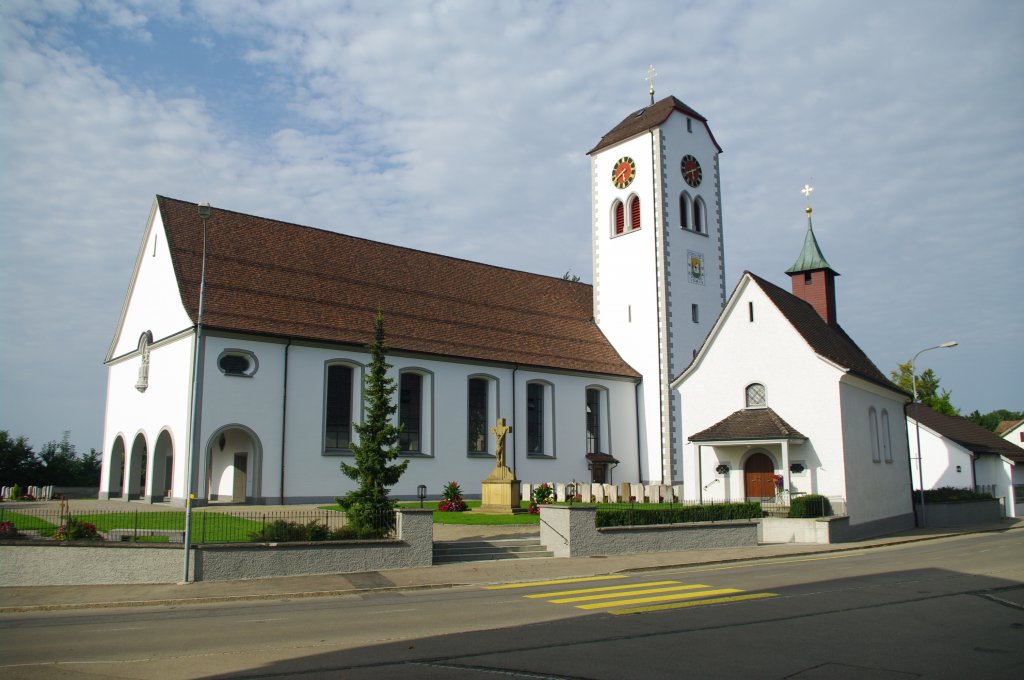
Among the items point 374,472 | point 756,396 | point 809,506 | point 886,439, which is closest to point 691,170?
point 756,396

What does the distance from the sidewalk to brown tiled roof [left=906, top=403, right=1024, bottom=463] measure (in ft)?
91.5

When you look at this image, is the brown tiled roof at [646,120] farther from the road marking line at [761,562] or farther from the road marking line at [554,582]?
the road marking line at [554,582]

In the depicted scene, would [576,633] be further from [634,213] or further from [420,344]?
[634,213]

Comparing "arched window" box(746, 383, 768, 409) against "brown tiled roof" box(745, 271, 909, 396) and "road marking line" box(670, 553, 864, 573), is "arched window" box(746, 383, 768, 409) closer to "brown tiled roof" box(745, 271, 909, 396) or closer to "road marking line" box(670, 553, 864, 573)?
"brown tiled roof" box(745, 271, 909, 396)

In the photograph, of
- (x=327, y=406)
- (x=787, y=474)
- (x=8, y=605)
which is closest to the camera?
(x=8, y=605)

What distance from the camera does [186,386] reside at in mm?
29078

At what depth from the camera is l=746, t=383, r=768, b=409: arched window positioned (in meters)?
32.3

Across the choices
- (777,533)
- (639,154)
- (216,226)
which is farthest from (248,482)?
(639,154)

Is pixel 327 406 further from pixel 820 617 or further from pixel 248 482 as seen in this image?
pixel 820 617

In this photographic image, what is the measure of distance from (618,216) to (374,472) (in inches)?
1123

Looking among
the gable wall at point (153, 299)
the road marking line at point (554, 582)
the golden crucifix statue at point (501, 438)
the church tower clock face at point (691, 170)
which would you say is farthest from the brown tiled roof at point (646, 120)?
the road marking line at point (554, 582)

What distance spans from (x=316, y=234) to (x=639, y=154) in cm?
1833

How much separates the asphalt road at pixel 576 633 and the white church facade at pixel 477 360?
1258 centimetres

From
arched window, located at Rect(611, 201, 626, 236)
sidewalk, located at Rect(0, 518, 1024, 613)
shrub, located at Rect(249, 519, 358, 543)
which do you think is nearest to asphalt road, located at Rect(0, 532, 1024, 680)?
sidewalk, located at Rect(0, 518, 1024, 613)
